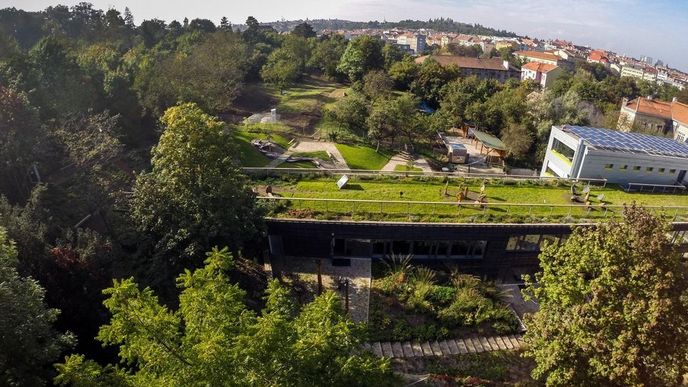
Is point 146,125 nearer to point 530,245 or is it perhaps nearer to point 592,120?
point 530,245

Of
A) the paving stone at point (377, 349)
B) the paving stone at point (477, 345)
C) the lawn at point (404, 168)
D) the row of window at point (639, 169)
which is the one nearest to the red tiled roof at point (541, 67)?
the row of window at point (639, 169)

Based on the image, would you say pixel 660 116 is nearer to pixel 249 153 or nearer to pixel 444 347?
pixel 249 153

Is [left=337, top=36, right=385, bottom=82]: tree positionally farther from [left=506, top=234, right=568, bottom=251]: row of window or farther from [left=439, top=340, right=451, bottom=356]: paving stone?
[left=439, top=340, right=451, bottom=356]: paving stone

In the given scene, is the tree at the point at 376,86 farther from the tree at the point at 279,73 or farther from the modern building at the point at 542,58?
the modern building at the point at 542,58

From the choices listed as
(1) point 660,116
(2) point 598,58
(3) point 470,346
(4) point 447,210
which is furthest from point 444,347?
(2) point 598,58

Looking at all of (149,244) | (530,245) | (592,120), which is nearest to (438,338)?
(530,245)

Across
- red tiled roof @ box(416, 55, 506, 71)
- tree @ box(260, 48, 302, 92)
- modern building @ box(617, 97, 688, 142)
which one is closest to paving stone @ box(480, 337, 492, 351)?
tree @ box(260, 48, 302, 92)
